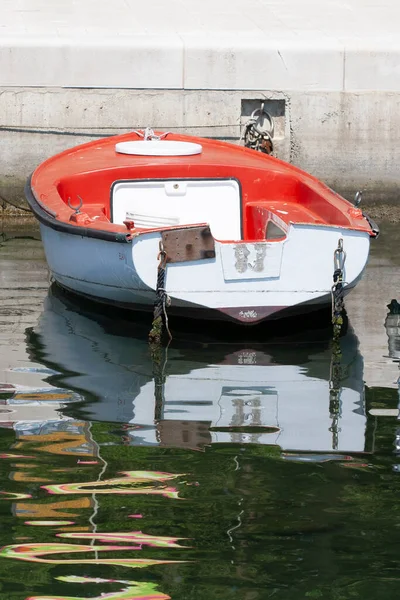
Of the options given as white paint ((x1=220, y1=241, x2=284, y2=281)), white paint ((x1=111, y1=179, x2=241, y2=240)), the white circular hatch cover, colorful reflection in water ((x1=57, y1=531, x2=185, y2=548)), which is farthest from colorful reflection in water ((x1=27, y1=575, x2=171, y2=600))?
the white circular hatch cover

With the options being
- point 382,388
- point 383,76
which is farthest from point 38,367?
point 383,76

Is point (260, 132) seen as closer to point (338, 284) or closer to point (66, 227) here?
point (66, 227)

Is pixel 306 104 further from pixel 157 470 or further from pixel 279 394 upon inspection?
pixel 157 470

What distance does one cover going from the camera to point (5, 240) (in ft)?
40.4

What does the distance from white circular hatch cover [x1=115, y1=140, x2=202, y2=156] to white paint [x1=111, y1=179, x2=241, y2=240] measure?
400 mm

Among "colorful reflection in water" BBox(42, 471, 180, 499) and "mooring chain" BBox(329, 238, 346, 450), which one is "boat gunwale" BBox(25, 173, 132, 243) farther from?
"colorful reflection in water" BBox(42, 471, 180, 499)

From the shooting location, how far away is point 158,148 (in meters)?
11.1

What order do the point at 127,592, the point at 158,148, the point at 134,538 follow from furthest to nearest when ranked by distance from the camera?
the point at 158,148 < the point at 134,538 < the point at 127,592

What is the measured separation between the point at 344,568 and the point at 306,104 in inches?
332

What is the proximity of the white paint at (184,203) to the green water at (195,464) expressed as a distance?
3.95 ft

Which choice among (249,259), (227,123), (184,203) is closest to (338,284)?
(249,259)

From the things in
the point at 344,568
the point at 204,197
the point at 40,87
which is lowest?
the point at 344,568

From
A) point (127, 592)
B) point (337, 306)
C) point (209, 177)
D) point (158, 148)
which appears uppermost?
point (158, 148)

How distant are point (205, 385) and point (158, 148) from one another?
3623mm
